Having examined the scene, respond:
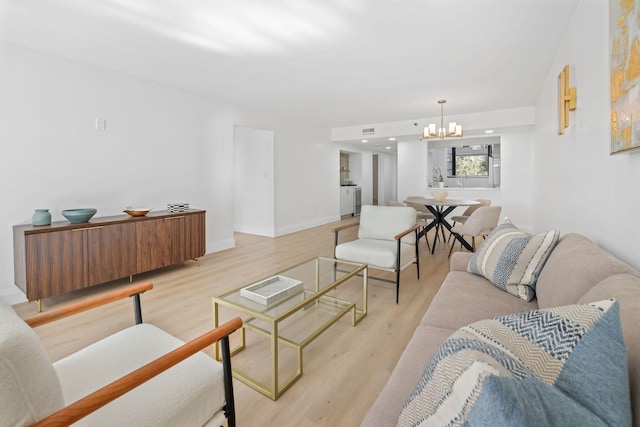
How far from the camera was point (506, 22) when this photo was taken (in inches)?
103

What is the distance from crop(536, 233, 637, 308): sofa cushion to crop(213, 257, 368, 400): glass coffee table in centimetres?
115

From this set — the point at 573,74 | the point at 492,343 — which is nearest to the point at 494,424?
the point at 492,343

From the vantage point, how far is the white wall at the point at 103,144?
2.94 m

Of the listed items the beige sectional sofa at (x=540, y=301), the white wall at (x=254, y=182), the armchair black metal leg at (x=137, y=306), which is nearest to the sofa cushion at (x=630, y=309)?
the beige sectional sofa at (x=540, y=301)

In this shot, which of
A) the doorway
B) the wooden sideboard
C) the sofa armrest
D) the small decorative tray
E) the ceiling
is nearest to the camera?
the small decorative tray

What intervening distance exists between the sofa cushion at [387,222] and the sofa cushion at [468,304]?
4.23 feet

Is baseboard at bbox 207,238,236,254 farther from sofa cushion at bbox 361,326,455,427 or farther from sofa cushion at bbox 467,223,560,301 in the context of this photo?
sofa cushion at bbox 361,326,455,427

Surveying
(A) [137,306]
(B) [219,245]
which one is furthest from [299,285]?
(B) [219,245]

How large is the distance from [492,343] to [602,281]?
0.71 metres

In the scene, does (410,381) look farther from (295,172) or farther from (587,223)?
(295,172)

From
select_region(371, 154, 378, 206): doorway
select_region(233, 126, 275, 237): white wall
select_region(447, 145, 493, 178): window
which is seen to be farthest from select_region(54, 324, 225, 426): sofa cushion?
select_region(371, 154, 378, 206): doorway

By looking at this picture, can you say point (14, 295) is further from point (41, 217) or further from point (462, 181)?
point (462, 181)

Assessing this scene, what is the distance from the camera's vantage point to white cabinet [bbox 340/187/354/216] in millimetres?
8719

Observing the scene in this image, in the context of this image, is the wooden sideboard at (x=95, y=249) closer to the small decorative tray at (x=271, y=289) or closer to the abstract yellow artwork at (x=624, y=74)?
the small decorative tray at (x=271, y=289)
